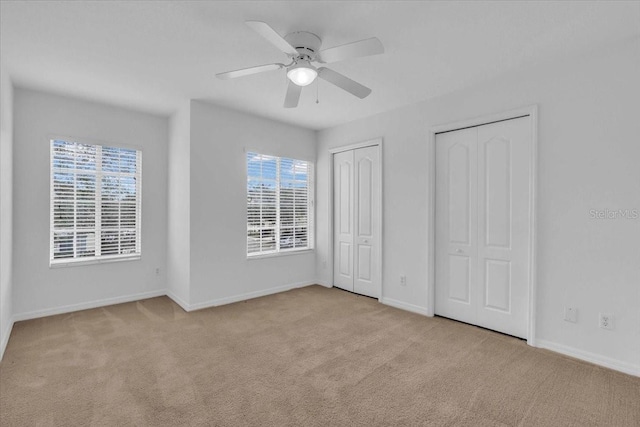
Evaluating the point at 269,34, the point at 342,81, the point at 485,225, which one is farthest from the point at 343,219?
the point at 269,34

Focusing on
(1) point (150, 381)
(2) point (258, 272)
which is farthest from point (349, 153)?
(1) point (150, 381)

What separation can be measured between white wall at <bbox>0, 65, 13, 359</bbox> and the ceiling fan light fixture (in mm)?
2576

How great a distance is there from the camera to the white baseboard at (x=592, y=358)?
8.16 feet

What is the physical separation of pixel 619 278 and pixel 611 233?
1.20 ft

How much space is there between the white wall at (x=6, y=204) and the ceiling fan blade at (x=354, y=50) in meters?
2.86

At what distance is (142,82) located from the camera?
3348mm

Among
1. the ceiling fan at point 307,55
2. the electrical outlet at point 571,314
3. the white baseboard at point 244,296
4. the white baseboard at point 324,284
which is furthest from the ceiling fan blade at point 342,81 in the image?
the white baseboard at point 324,284

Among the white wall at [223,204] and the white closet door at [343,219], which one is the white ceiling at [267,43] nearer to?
the white wall at [223,204]

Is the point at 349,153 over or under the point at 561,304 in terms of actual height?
over

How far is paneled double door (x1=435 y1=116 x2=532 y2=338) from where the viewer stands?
3.15 m

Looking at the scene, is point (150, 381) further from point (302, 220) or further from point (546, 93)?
point (546, 93)

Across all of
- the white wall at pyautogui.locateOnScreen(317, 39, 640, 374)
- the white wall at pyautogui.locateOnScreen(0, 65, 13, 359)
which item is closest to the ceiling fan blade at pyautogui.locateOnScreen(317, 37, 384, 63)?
the white wall at pyautogui.locateOnScreen(317, 39, 640, 374)

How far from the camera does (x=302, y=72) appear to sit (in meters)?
2.29

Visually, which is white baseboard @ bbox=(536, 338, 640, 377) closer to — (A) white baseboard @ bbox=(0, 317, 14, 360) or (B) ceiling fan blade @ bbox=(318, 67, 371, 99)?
(B) ceiling fan blade @ bbox=(318, 67, 371, 99)
